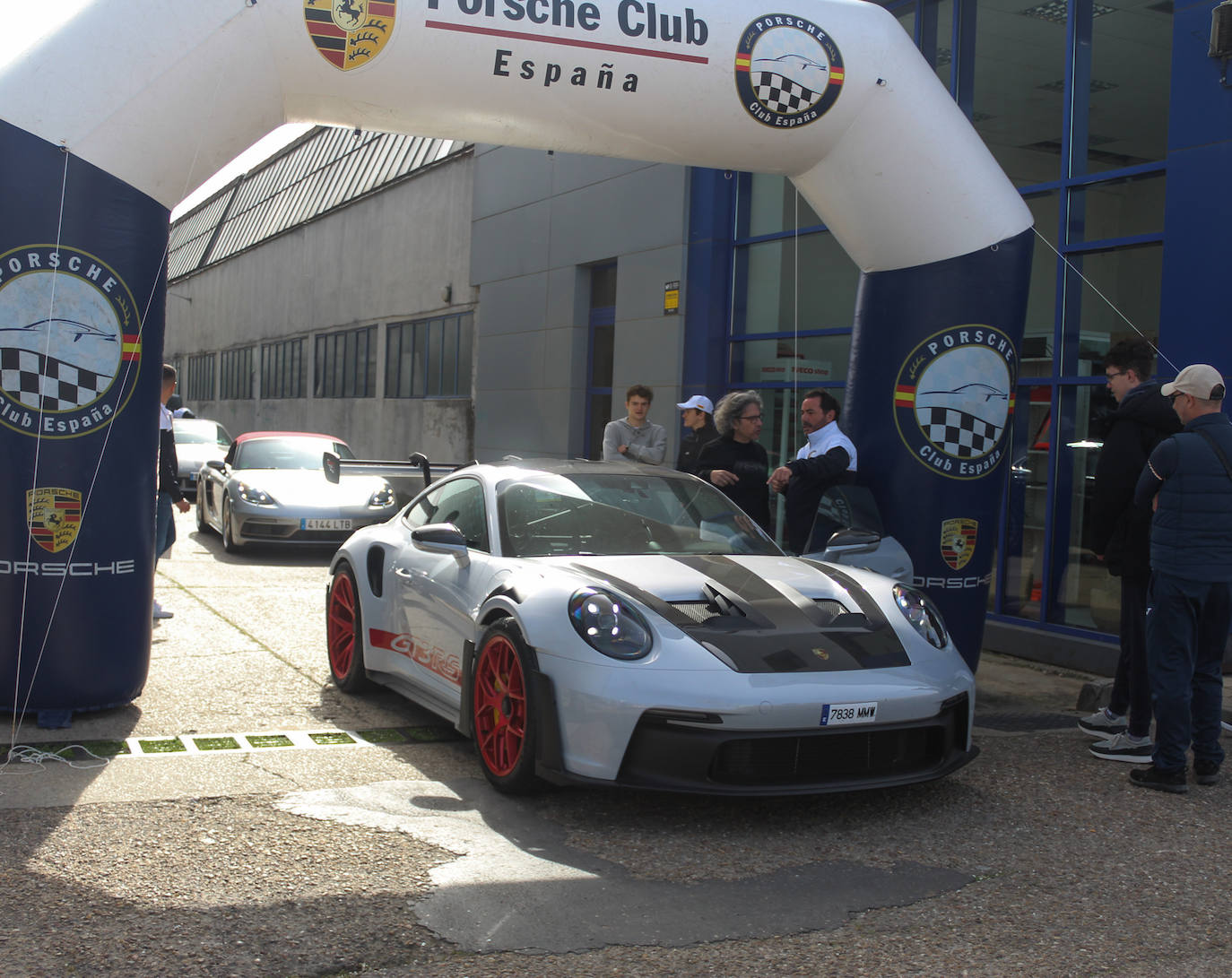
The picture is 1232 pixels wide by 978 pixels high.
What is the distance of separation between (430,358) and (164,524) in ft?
39.2

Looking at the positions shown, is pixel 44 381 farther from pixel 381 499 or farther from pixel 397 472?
pixel 397 472


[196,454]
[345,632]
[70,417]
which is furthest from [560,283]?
[70,417]

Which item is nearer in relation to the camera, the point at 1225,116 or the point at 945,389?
the point at 945,389

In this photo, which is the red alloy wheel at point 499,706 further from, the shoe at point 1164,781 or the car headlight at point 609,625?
the shoe at point 1164,781

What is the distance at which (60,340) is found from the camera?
5.13 meters

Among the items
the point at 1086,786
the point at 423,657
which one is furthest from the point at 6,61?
the point at 1086,786

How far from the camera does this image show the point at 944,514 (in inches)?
263

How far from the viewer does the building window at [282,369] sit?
2783cm

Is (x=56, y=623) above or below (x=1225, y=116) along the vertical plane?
below

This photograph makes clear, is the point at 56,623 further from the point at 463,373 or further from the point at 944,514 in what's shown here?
the point at 463,373

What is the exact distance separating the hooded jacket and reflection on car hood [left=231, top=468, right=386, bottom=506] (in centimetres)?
808

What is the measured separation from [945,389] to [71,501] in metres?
4.43

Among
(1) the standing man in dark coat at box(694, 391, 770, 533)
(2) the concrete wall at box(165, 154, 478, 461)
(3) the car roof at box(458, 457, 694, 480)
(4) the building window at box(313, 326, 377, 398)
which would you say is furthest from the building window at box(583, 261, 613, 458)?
(4) the building window at box(313, 326, 377, 398)

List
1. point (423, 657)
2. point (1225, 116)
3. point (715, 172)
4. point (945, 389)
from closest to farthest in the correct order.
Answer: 1. point (423, 657)
2. point (945, 389)
3. point (1225, 116)
4. point (715, 172)
